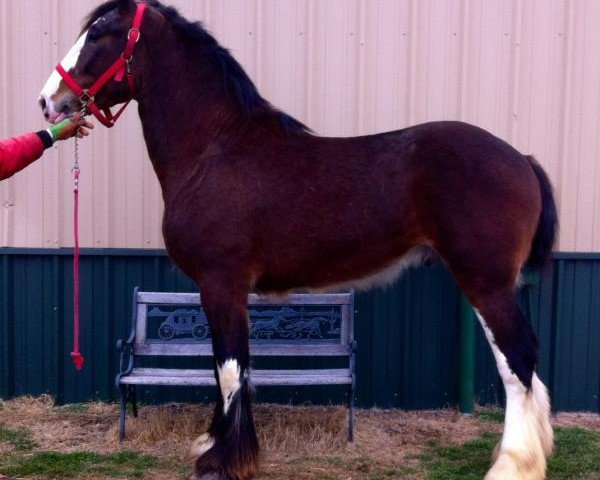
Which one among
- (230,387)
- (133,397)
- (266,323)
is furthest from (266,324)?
(230,387)

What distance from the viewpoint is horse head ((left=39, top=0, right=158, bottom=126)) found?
3.35 m

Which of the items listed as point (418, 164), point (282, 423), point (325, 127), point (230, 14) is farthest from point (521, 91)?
point (282, 423)

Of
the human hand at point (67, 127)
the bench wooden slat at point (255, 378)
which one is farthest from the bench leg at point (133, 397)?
the human hand at point (67, 127)

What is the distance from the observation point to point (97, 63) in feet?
11.0

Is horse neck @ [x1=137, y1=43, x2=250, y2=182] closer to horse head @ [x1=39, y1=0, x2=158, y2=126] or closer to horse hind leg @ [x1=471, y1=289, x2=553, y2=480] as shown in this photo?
horse head @ [x1=39, y1=0, x2=158, y2=126]

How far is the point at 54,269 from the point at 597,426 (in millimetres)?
4074

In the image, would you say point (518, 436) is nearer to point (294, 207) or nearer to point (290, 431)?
point (290, 431)

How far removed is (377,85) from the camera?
475 centimetres

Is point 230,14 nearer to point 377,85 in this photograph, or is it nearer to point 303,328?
point 377,85

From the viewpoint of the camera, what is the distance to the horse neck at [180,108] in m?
3.46

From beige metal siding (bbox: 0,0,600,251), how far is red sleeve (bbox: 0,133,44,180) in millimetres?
1405

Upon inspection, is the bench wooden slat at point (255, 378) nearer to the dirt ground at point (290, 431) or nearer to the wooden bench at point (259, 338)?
the wooden bench at point (259, 338)

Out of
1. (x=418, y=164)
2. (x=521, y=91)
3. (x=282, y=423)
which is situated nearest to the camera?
(x=418, y=164)

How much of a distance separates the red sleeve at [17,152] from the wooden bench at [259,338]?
4.17 feet
